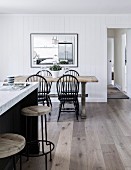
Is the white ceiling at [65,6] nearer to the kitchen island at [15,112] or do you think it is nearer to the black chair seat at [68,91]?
the black chair seat at [68,91]

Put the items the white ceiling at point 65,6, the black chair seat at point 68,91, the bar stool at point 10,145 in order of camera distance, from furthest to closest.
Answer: the white ceiling at point 65,6, the black chair seat at point 68,91, the bar stool at point 10,145

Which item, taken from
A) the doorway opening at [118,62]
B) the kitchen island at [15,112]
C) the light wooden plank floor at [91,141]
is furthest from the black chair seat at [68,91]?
the doorway opening at [118,62]

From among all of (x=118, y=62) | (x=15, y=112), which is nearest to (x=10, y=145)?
(x=15, y=112)

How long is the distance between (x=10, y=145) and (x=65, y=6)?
476 cm

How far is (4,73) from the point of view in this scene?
7.25 metres

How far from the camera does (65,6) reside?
19.8ft

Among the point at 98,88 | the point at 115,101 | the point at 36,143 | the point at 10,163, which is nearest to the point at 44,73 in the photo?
the point at 98,88

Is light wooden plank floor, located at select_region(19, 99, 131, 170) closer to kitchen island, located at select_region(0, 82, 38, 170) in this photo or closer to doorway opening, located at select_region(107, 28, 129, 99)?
kitchen island, located at select_region(0, 82, 38, 170)

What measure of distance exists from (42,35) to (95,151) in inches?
177

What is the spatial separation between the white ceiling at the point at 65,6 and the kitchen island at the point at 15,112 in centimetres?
304

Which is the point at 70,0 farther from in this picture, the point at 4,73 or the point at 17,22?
the point at 4,73

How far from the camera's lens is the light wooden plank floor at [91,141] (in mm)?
2973

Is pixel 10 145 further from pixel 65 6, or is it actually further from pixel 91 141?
pixel 65 6

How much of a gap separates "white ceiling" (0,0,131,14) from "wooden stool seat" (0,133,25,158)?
4087mm
